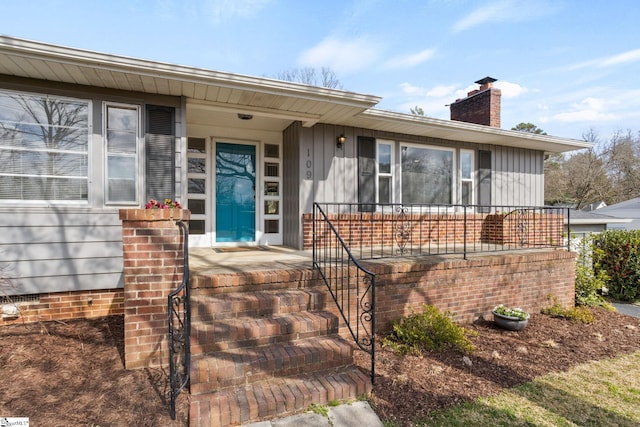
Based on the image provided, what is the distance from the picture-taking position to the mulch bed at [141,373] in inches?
89.6

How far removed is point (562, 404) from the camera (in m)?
2.73

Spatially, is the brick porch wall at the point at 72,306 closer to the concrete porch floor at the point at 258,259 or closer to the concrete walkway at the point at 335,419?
the concrete porch floor at the point at 258,259

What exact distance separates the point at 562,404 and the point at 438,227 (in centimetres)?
418

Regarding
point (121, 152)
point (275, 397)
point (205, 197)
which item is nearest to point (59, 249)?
point (121, 152)

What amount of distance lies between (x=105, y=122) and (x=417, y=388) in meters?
4.67

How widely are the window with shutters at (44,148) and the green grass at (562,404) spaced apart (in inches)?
182

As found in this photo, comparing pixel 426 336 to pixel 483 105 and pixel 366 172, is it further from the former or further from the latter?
pixel 483 105

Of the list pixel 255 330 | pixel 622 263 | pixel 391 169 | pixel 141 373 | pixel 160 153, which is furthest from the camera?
pixel 622 263

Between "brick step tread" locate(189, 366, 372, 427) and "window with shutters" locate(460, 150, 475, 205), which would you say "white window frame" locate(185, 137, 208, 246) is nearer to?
"brick step tread" locate(189, 366, 372, 427)

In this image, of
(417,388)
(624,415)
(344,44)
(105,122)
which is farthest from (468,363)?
(344,44)

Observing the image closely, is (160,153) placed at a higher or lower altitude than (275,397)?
higher

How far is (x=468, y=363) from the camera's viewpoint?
3295mm

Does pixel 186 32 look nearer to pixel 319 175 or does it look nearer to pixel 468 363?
pixel 319 175

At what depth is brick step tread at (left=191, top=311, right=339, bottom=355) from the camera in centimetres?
271
